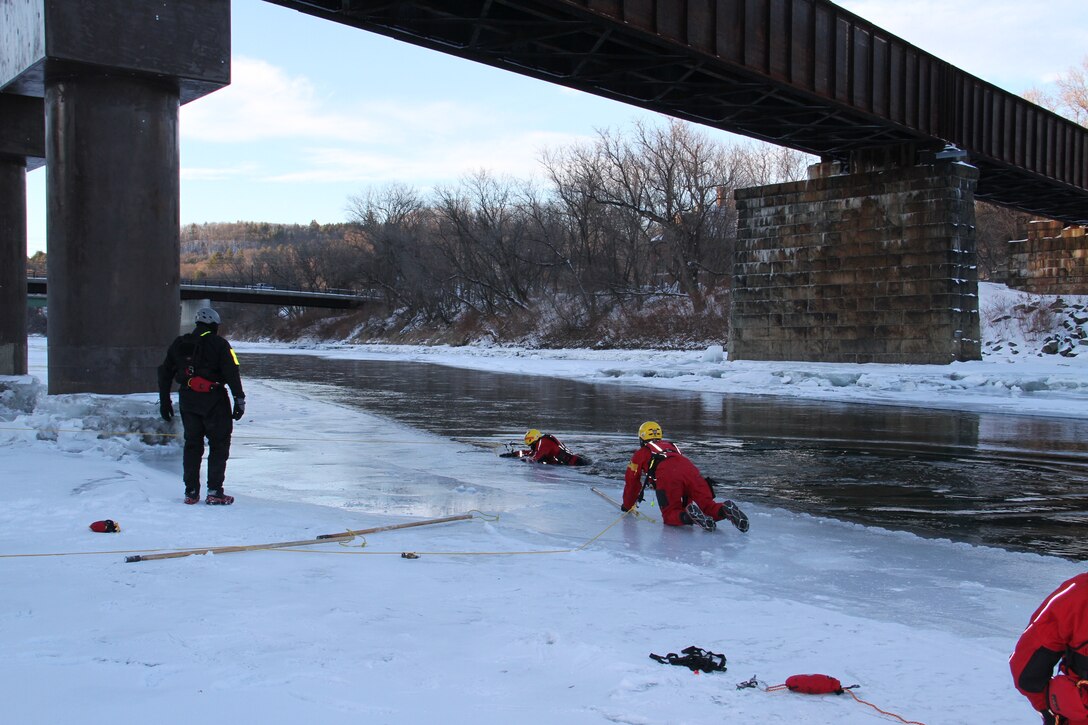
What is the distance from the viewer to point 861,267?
29.7 m

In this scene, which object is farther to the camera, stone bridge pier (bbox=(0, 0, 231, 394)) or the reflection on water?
stone bridge pier (bbox=(0, 0, 231, 394))

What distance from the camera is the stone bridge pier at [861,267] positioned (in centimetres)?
2812

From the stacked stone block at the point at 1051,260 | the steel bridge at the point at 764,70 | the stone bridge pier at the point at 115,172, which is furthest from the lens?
the stacked stone block at the point at 1051,260

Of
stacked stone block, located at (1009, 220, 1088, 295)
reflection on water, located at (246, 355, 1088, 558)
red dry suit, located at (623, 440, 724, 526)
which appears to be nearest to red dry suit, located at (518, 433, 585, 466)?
reflection on water, located at (246, 355, 1088, 558)

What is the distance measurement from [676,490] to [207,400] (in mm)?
4150

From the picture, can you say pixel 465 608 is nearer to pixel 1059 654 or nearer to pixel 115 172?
pixel 1059 654

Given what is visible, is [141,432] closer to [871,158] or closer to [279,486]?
[279,486]

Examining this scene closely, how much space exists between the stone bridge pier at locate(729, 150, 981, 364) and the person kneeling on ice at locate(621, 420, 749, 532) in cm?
2272

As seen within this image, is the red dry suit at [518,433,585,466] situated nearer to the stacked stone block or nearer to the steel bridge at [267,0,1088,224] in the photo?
the steel bridge at [267,0,1088,224]

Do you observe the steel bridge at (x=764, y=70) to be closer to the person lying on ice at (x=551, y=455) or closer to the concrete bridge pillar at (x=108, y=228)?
the concrete bridge pillar at (x=108, y=228)

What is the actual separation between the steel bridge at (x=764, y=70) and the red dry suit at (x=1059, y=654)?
1669 centimetres

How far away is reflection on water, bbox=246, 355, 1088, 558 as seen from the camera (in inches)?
340

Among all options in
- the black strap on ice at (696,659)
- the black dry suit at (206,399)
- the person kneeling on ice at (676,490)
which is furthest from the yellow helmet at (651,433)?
the black strap on ice at (696,659)

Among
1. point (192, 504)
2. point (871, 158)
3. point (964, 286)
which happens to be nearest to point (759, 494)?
point (192, 504)
